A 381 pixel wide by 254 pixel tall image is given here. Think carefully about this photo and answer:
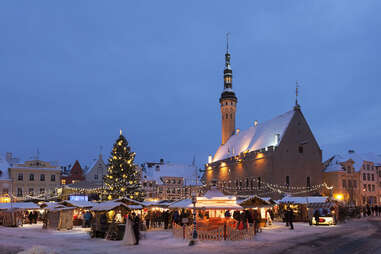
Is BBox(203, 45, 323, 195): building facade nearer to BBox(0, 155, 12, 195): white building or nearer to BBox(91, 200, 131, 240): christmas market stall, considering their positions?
BBox(91, 200, 131, 240): christmas market stall

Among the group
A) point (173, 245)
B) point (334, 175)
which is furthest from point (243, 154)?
point (173, 245)

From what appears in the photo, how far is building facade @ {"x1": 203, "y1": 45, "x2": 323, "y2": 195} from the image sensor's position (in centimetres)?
5394

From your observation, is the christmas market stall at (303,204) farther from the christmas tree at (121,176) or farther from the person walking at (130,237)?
the person walking at (130,237)

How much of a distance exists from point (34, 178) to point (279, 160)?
43595 millimetres

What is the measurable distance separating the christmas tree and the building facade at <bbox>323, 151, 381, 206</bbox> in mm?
34178

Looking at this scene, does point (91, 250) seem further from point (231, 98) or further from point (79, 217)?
point (231, 98)

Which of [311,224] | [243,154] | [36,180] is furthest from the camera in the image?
[36,180]

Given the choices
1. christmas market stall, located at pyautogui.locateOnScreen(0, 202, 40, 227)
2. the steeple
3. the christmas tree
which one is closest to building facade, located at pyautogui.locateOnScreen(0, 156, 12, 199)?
christmas market stall, located at pyautogui.locateOnScreen(0, 202, 40, 227)

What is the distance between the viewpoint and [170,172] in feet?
251

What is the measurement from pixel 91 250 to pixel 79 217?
21.3 metres

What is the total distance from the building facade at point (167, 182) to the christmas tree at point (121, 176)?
28436mm

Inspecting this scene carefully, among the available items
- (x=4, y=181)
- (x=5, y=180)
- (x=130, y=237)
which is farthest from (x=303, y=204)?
(x=4, y=181)

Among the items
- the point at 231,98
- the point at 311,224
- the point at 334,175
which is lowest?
the point at 311,224

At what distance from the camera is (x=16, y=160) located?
70562 millimetres
